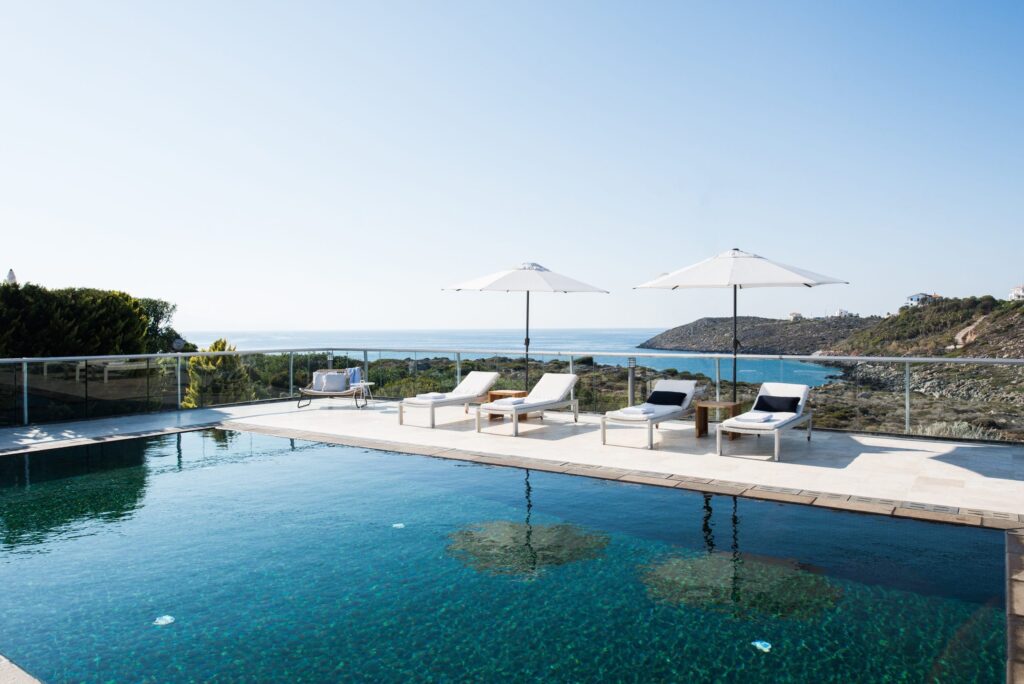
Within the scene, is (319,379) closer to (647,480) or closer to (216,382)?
(216,382)

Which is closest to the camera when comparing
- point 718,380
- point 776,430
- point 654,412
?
point 776,430

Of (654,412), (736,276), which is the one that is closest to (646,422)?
(654,412)

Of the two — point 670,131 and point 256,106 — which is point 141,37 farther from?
point 670,131

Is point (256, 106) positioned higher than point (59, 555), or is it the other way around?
point (256, 106)

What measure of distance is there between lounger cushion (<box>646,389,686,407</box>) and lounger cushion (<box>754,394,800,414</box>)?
0.98m

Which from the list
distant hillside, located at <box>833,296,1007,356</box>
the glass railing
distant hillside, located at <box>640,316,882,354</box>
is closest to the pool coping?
the glass railing

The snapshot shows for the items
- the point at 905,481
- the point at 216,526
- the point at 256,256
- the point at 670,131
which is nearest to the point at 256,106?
the point at 670,131

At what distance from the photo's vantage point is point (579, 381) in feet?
33.5

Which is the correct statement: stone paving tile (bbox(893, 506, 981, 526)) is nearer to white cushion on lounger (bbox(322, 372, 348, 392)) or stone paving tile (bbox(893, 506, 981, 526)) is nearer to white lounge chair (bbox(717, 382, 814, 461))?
white lounge chair (bbox(717, 382, 814, 461))

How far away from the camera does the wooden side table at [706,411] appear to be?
8.28 meters

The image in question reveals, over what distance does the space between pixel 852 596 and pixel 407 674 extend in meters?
2.57

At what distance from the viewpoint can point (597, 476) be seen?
21.3 feet

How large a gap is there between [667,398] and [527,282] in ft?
9.17

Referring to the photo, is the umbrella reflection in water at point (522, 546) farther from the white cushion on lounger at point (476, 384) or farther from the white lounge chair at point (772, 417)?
the white cushion on lounger at point (476, 384)
